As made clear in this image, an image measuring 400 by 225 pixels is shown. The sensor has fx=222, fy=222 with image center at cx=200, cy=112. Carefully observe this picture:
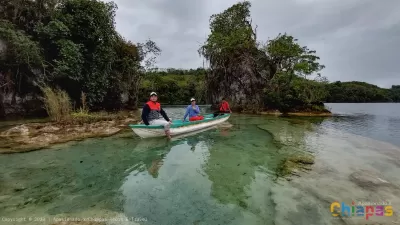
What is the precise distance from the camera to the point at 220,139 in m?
9.55

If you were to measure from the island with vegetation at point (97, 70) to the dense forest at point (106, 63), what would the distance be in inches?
2.3

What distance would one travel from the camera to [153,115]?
30.8 feet

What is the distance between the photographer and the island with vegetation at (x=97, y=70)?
11.3m

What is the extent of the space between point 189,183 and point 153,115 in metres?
5.08

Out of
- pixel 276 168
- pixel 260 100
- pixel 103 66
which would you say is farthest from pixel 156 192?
pixel 260 100

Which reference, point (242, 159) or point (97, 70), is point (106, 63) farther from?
point (242, 159)

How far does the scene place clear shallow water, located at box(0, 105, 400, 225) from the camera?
11.7 feet

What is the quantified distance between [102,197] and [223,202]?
7.26 ft

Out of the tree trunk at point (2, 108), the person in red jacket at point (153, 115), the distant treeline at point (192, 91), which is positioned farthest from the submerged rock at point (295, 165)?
the distant treeline at point (192, 91)

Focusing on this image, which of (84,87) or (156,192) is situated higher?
(84,87)

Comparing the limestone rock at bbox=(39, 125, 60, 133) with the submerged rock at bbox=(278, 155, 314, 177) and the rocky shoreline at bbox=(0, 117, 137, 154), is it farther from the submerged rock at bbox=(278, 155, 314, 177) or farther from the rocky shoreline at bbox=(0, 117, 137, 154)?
the submerged rock at bbox=(278, 155, 314, 177)

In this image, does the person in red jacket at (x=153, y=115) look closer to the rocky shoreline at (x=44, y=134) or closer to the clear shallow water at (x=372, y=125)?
the rocky shoreline at (x=44, y=134)

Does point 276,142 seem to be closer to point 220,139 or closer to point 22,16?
point 220,139

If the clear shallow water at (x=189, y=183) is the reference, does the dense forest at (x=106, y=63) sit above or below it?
above
